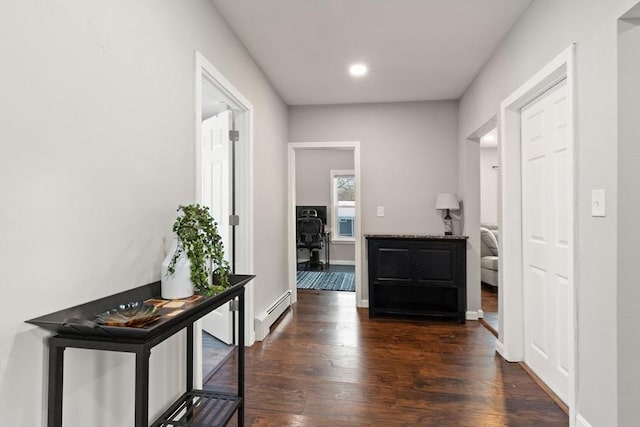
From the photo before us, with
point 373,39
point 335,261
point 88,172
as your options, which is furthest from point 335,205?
point 88,172

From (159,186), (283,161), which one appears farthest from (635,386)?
(283,161)

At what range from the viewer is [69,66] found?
1104 mm

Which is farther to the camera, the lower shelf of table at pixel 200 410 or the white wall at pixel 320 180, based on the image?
the white wall at pixel 320 180

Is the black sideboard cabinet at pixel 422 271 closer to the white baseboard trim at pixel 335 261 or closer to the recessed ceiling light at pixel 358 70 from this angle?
the recessed ceiling light at pixel 358 70

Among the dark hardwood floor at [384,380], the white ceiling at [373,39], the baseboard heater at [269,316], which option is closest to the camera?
the dark hardwood floor at [384,380]

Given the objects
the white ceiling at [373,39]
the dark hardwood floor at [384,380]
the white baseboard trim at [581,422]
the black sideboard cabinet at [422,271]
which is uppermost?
the white ceiling at [373,39]

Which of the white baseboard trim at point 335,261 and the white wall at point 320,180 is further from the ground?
the white wall at point 320,180

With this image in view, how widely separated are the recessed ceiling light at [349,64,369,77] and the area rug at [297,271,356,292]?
306cm

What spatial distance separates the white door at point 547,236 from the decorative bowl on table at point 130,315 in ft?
6.67

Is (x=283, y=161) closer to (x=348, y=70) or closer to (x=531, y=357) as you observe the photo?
(x=348, y=70)

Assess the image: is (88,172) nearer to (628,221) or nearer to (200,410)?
(200,410)

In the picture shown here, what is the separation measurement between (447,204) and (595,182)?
86.7 inches

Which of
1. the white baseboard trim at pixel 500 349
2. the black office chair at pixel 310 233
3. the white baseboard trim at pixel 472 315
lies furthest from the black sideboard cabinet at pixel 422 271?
the black office chair at pixel 310 233

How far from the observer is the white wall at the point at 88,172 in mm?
938
